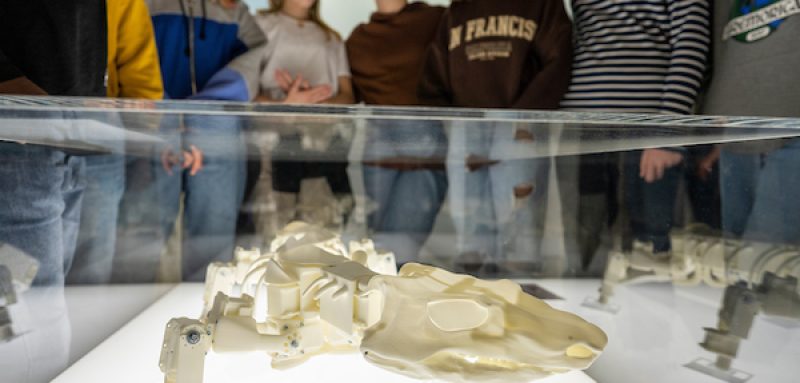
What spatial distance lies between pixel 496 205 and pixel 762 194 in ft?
3.23

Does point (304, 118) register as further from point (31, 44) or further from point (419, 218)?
point (419, 218)

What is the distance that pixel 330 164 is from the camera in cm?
166

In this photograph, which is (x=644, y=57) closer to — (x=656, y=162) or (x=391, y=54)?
(x=656, y=162)

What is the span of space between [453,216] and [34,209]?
139cm

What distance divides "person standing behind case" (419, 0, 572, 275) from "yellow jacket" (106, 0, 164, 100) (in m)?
0.89

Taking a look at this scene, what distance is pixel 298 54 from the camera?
1759 millimetres

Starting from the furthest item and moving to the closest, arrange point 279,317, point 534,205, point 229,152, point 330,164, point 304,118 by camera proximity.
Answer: point 534,205
point 330,164
point 229,152
point 304,118
point 279,317

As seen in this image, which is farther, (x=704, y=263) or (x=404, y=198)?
(x=404, y=198)

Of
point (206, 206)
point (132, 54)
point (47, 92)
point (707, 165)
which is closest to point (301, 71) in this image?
point (132, 54)

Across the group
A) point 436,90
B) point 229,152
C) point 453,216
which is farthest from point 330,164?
point 453,216

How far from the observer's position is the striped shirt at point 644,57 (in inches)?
57.0

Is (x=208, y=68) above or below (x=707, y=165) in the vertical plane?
above

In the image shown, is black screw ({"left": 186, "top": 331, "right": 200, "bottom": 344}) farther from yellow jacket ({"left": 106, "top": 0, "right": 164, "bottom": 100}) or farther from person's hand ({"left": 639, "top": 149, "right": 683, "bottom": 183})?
person's hand ({"left": 639, "top": 149, "right": 683, "bottom": 183})

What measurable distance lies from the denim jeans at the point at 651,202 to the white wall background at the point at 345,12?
151 centimetres
